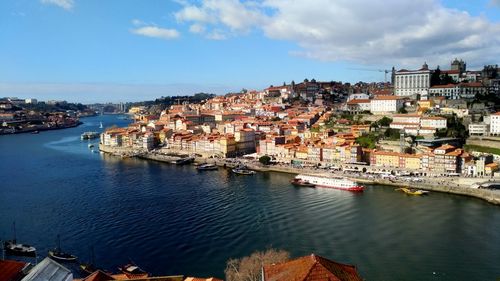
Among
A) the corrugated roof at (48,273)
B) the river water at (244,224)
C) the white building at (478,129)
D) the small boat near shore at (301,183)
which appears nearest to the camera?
the corrugated roof at (48,273)

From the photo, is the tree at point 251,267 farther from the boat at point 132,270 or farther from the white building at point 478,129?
the white building at point 478,129

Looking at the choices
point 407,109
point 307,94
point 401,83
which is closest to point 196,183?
point 407,109

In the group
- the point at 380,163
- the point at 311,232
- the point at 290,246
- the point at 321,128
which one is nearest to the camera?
the point at 290,246

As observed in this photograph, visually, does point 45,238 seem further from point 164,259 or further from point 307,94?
point 307,94

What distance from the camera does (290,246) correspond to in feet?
35.0

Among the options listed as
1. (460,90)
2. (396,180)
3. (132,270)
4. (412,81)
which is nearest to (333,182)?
(396,180)

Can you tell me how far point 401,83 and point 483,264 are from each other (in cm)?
2637

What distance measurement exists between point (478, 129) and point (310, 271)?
20971 millimetres

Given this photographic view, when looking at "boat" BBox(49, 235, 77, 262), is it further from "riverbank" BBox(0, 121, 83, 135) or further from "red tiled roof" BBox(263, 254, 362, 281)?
"riverbank" BBox(0, 121, 83, 135)

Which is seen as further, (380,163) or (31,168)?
(31,168)

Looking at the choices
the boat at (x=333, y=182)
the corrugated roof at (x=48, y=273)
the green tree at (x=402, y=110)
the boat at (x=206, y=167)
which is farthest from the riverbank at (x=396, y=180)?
the corrugated roof at (x=48, y=273)

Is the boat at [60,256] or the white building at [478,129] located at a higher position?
the white building at [478,129]

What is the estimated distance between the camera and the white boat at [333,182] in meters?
17.1

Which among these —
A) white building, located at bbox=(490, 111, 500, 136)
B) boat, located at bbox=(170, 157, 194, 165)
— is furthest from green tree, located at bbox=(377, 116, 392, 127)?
boat, located at bbox=(170, 157, 194, 165)
